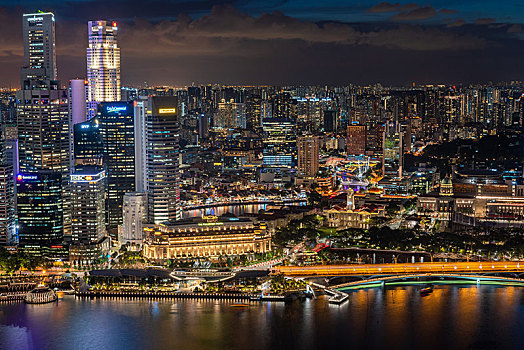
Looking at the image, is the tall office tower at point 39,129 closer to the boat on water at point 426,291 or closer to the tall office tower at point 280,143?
the boat on water at point 426,291

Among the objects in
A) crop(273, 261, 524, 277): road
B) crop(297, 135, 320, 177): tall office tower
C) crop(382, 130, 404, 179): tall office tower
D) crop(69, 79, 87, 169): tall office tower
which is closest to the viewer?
crop(273, 261, 524, 277): road

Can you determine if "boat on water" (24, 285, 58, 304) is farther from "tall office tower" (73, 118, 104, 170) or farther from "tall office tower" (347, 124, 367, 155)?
"tall office tower" (347, 124, 367, 155)

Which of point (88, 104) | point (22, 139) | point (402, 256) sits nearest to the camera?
point (402, 256)

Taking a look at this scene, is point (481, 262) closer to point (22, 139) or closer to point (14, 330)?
point (14, 330)

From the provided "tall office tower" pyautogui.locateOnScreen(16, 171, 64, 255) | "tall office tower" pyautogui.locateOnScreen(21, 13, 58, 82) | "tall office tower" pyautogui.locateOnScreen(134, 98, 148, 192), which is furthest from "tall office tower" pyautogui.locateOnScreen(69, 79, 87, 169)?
"tall office tower" pyautogui.locateOnScreen(16, 171, 64, 255)

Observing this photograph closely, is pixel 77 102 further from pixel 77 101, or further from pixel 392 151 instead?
pixel 392 151

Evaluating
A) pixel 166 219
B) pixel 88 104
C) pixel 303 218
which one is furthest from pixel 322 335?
pixel 88 104
